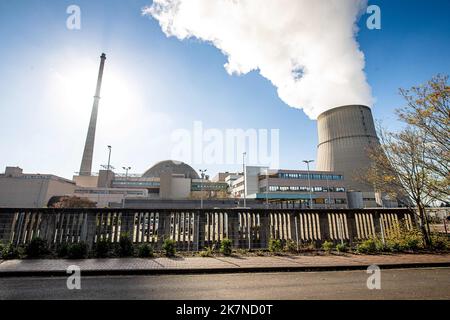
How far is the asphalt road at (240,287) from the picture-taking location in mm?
4523

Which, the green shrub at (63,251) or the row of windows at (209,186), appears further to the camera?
the row of windows at (209,186)

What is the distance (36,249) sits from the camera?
8055mm

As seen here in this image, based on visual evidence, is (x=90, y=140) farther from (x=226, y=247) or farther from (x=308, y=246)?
(x=308, y=246)

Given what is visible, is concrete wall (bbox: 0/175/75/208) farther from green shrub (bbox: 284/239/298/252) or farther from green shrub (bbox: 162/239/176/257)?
green shrub (bbox: 284/239/298/252)

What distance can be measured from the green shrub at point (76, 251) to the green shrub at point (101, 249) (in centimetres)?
40

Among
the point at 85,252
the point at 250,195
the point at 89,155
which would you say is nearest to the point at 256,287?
the point at 85,252

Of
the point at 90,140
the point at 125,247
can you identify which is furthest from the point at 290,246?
the point at 90,140

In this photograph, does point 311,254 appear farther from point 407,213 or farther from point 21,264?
point 21,264

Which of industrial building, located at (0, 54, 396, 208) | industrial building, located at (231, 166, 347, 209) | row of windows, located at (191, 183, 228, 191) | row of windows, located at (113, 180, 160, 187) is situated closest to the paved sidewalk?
industrial building, located at (0, 54, 396, 208)

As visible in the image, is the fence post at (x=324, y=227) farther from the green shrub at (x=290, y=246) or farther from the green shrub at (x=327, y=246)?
the green shrub at (x=290, y=246)

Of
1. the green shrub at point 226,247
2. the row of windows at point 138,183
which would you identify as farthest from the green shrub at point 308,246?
the row of windows at point 138,183

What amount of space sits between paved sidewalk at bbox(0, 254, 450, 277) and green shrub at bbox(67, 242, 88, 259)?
1.26 ft

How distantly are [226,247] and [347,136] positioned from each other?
A: 178 ft
